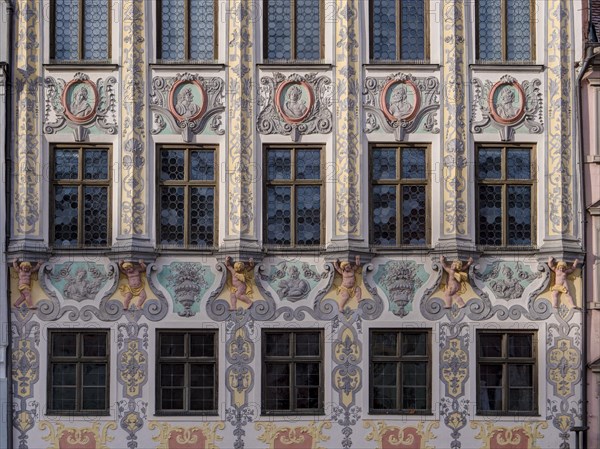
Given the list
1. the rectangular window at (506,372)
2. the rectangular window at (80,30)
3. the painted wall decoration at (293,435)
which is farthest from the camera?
the rectangular window at (80,30)

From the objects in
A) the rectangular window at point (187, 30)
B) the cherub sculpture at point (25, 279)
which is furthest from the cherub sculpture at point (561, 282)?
the cherub sculpture at point (25, 279)

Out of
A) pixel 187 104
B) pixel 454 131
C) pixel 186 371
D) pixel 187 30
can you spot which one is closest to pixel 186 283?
pixel 186 371

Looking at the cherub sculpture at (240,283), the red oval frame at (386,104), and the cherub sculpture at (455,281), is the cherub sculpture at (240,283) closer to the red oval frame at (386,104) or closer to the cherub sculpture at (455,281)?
the cherub sculpture at (455,281)

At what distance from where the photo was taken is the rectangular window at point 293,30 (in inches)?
1040

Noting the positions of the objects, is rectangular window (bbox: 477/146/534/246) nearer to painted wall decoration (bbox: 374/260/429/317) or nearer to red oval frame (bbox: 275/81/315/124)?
painted wall decoration (bbox: 374/260/429/317)

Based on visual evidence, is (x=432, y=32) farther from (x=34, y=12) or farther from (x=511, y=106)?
(x=34, y=12)

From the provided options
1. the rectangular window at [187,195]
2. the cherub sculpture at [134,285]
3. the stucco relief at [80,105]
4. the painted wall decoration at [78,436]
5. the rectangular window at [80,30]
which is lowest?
the painted wall decoration at [78,436]

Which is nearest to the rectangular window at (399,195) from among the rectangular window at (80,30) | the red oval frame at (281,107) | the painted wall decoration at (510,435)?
the red oval frame at (281,107)

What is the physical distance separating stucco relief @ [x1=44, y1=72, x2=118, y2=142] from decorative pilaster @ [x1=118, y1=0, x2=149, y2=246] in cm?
25

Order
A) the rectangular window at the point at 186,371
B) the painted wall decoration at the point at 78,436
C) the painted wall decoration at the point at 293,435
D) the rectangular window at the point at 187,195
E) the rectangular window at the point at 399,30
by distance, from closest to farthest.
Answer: the painted wall decoration at the point at 78,436
the painted wall decoration at the point at 293,435
the rectangular window at the point at 186,371
the rectangular window at the point at 187,195
the rectangular window at the point at 399,30

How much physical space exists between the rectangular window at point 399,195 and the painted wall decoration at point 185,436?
14.2 feet

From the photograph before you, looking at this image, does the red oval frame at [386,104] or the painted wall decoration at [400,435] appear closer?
the painted wall decoration at [400,435]

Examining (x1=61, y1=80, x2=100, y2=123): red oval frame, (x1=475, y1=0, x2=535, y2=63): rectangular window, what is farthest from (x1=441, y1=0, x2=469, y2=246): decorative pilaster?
(x1=61, y1=80, x2=100, y2=123): red oval frame

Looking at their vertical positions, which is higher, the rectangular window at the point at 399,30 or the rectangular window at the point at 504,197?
the rectangular window at the point at 399,30
